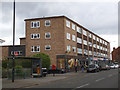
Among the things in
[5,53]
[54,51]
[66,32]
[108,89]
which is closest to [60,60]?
[54,51]

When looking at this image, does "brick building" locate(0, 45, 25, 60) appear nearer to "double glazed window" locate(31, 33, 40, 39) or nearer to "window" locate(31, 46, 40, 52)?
"window" locate(31, 46, 40, 52)

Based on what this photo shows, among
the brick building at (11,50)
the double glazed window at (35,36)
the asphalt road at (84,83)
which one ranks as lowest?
the asphalt road at (84,83)

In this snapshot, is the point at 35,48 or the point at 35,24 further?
the point at 35,24

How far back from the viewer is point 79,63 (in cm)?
5294

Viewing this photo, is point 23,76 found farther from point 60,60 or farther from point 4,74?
point 60,60

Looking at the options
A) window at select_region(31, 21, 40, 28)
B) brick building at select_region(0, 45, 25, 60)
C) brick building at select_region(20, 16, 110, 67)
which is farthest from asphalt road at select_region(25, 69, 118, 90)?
brick building at select_region(0, 45, 25, 60)

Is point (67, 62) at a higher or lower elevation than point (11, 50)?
lower

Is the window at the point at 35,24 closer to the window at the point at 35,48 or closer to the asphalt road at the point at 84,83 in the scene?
the window at the point at 35,48

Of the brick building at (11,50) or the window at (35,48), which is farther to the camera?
the brick building at (11,50)

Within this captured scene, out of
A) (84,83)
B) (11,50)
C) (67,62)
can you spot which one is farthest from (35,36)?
(84,83)

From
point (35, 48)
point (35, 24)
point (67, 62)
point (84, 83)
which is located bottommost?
point (84, 83)

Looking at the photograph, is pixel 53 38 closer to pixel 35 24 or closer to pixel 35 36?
pixel 35 36

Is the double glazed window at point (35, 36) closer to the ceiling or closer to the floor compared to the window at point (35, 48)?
closer to the ceiling

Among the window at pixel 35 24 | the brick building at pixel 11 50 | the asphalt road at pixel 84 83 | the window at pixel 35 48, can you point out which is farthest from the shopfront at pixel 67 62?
the asphalt road at pixel 84 83
